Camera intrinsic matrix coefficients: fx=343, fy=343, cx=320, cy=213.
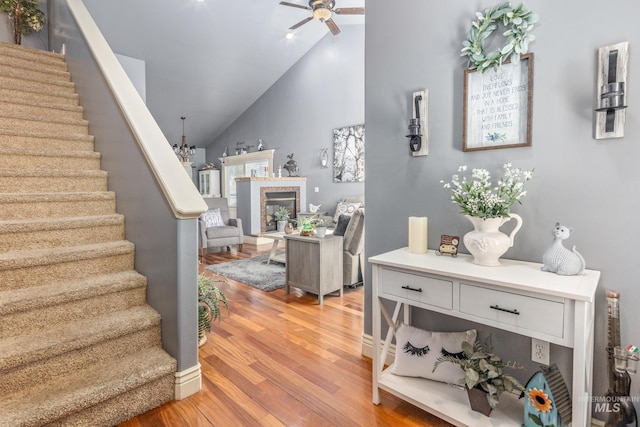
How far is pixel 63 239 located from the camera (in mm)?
2143

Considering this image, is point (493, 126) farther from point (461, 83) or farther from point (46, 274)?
point (46, 274)

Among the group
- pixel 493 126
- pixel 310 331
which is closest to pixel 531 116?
pixel 493 126

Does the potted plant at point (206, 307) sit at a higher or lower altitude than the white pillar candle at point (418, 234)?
lower

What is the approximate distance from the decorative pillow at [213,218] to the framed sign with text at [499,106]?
484 cm

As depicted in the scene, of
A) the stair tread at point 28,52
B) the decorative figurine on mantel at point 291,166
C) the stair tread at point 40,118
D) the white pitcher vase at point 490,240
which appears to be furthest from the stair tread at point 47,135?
the decorative figurine on mantel at point 291,166

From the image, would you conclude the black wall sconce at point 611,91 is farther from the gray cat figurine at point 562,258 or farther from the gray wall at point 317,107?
the gray wall at point 317,107

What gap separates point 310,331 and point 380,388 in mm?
986

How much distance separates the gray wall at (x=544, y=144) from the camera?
1.45m

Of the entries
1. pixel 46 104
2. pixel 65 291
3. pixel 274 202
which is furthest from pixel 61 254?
pixel 274 202

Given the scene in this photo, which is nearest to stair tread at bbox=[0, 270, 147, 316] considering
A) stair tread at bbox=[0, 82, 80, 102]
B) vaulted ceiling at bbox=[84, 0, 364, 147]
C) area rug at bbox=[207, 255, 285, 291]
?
area rug at bbox=[207, 255, 285, 291]

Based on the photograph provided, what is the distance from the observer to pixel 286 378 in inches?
82.0

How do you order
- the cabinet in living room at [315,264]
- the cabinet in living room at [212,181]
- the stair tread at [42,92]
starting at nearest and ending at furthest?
the stair tread at [42,92] → the cabinet in living room at [315,264] → the cabinet in living room at [212,181]

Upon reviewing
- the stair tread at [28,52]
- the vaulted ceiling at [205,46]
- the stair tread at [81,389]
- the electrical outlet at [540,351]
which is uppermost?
the vaulted ceiling at [205,46]

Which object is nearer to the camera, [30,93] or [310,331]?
[310,331]
